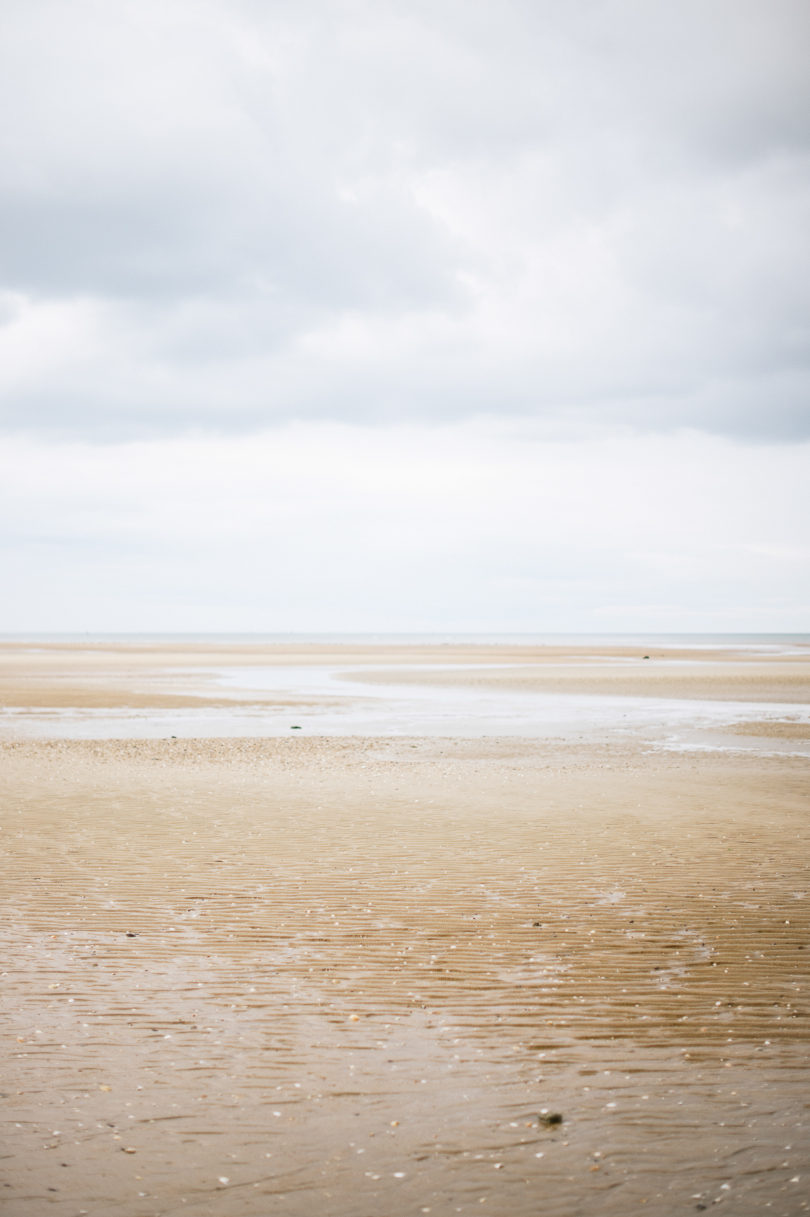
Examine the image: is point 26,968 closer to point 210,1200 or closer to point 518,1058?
point 210,1200

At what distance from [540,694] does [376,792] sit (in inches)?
1063

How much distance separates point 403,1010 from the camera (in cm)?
720

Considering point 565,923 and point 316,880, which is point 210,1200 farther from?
point 316,880

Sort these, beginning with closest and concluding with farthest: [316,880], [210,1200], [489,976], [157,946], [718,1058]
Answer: [210,1200], [718,1058], [489,976], [157,946], [316,880]

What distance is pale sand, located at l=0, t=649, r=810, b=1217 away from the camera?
502 cm

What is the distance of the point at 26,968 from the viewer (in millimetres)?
7953

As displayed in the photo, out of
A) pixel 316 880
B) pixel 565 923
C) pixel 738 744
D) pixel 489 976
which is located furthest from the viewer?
pixel 738 744

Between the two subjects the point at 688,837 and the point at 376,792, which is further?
the point at 376,792

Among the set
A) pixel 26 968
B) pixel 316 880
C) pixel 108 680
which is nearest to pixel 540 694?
pixel 108 680

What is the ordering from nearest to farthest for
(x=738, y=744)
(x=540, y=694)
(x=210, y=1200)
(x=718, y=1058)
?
(x=210, y=1200), (x=718, y=1058), (x=738, y=744), (x=540, y=694)

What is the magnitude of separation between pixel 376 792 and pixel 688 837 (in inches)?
240

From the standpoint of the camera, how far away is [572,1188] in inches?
193

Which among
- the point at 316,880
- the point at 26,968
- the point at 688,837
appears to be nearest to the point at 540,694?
the point at 688,837

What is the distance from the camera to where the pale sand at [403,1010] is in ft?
16.5
